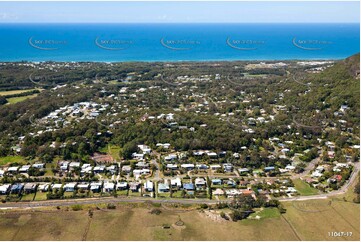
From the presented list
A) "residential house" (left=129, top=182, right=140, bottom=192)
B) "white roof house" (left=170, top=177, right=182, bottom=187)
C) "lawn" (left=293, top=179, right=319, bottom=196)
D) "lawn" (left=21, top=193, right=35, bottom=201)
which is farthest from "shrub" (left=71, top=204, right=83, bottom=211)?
"lawn" (left=293, top=179, right=319, bottom=196)

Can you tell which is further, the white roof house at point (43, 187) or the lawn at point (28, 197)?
the white roof house at point (43, 187)

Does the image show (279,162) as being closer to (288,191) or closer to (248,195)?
(288,191)

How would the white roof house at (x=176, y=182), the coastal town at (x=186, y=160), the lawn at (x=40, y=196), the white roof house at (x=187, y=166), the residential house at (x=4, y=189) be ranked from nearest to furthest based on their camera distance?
the lawn at (x=40, y=196) < the residential house at (x=4, y=189) < the coastal town at (x=186, y=160) < the white roof house at (x=176, y=182) < the white roof house at (x=187, y=166)

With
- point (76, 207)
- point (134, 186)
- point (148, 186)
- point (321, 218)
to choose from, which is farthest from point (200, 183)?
point (76, 207)

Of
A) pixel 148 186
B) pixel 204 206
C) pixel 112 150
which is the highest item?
pixel 204 206

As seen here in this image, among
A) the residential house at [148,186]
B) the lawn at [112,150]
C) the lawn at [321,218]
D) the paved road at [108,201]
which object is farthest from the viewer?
the lawn at [112,150]

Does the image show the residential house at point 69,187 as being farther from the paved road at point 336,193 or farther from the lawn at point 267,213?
the paved road at point 336,193

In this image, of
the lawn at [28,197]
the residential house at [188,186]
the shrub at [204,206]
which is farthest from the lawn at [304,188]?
the lawn at [28,197]

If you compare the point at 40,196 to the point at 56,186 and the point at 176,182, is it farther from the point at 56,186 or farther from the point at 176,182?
the point at 176,182
